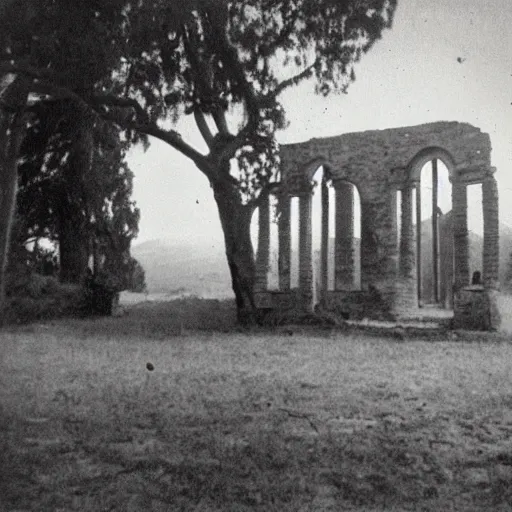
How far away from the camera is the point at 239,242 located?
500 inches

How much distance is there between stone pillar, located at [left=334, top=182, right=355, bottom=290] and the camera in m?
18.7

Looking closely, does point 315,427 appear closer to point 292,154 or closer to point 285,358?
point 285,358

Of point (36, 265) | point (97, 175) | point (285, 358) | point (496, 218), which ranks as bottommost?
point (285, 358)

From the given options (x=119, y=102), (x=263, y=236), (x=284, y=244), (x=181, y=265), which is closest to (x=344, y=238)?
(x=284, y=244)

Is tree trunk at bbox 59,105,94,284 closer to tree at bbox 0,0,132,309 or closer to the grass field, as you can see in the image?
tree at bbox 0,0,132,309

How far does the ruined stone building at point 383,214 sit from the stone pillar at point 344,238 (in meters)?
0.05

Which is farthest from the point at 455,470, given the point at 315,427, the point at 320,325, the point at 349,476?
the point at 320,325

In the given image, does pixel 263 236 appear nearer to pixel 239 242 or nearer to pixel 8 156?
pixel 239 242

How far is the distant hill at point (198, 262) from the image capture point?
34.8 meters

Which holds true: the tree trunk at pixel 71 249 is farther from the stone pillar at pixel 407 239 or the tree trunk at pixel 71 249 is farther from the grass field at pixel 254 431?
the stone pillar at pixel 407 239

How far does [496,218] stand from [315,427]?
11.5m

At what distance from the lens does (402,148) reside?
→ 1602cm

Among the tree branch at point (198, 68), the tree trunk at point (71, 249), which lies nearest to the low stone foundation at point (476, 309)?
the tree branch at point (198, 68)

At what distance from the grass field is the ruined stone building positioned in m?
7.14
